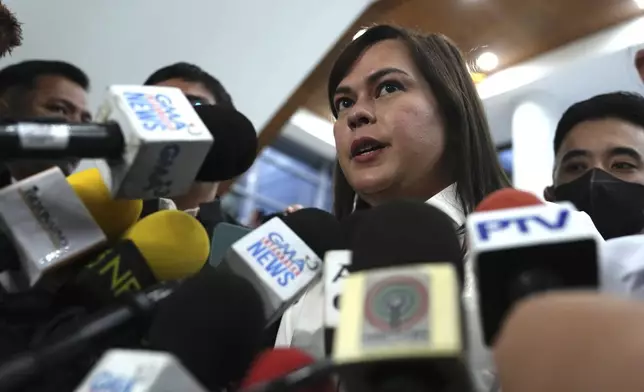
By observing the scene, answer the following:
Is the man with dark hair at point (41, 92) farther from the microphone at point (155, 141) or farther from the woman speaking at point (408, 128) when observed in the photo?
the microphone at point (155, 141)

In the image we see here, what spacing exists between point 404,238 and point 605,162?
1.07 metres

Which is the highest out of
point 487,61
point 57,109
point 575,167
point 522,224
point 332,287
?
point 487,61

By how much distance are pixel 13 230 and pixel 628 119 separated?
4.05 feet

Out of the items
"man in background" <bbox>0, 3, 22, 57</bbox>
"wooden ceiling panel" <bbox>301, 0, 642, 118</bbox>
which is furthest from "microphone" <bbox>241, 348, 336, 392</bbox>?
"wooden ceiling panel" <bbox>301, 0, 642, 118</bbox>

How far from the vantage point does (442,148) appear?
91 centimetres

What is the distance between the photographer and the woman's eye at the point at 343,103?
0.96 meters

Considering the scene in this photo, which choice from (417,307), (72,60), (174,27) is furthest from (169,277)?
(174,27)

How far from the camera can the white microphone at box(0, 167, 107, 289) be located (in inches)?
19.8

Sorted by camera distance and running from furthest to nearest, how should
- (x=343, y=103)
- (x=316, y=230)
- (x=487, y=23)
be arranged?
(x=487, y=23)
(x=343, y=103)
(x=316, y=230)

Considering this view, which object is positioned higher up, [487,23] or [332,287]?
[487,23]

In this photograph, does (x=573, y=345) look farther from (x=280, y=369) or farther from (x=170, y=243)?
(x=170, y=243)

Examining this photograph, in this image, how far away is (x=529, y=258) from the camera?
Result: 36 centimetres

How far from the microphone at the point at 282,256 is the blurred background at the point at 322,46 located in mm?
749

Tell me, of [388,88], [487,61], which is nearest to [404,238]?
[388,88]
